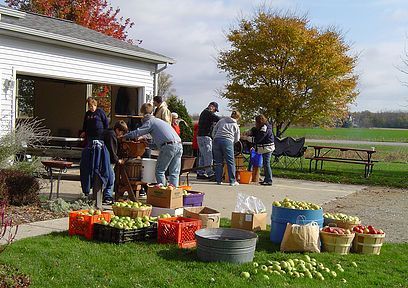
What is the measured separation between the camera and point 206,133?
1423 centimetres

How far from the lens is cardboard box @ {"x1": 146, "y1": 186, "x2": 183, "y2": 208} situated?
824cm

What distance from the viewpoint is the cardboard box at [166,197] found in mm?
8242

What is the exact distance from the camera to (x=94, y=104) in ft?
36.3

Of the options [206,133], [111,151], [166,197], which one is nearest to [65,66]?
[206,133]

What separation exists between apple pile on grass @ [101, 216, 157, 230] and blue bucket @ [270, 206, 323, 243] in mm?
1647

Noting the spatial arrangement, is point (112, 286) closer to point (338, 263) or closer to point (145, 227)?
point (145, 227)

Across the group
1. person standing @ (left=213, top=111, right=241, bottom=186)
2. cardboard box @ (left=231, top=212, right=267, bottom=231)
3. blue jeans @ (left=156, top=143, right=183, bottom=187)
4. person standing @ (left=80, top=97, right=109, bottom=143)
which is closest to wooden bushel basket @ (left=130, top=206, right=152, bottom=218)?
cardboard box @ (left=231, top=212, right=267, bottom=231)

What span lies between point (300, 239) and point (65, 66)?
382 inches

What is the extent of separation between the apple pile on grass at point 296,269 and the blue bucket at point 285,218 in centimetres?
91

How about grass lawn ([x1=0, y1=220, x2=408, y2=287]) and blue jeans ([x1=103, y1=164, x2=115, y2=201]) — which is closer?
grass lawn ([x1=0, y1=220, x2=408, y2=287])

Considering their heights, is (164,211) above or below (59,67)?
below

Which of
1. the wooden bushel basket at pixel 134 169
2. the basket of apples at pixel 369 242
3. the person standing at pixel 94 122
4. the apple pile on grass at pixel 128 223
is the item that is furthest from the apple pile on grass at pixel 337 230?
the person standing at pixel 94 122

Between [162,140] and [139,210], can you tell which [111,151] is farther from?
[139,210]

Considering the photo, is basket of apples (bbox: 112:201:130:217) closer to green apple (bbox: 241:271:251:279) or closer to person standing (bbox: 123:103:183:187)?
person standing (bbox: 123:103:183:187)
